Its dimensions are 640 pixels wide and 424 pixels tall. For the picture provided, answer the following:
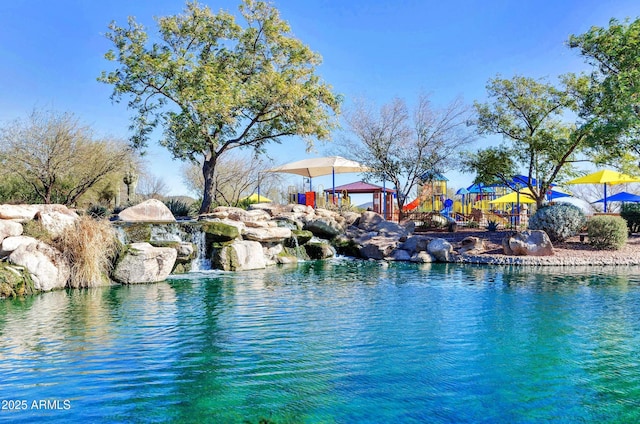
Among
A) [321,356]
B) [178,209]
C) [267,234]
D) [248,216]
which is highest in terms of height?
[178,209]

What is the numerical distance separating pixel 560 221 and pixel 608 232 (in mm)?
1394

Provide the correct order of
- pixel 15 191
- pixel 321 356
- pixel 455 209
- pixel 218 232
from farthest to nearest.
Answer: pixel 455 209 < pixel 15 191 < pixel 218 232 < pixel 321 356

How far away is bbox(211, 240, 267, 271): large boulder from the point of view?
505 inches

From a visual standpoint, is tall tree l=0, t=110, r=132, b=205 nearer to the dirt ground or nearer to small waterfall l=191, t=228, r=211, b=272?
small waterfall l=191, t=228, r=211, b=272

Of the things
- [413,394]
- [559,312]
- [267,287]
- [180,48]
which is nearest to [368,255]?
[267,287]

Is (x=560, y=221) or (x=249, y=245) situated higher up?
(x=560, y=221)

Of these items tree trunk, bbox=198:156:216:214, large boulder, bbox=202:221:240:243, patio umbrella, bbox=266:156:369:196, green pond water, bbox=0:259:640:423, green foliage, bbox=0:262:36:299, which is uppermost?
patio umbrella, bbox=266:156:369:196

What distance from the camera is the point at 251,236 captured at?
566 inches

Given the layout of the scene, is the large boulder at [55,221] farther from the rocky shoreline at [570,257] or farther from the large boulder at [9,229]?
the rocky shoreline at [570,257]

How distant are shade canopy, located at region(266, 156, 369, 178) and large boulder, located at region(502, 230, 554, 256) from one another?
8667mm

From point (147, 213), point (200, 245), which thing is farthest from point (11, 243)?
point (147, 213)

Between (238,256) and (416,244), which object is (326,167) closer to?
(416,244)

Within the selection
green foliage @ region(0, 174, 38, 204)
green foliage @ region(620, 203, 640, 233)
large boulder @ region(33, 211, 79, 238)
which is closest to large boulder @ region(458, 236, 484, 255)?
green foliage @ region(620, 203, 640, 233)

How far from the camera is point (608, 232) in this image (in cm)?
1524
